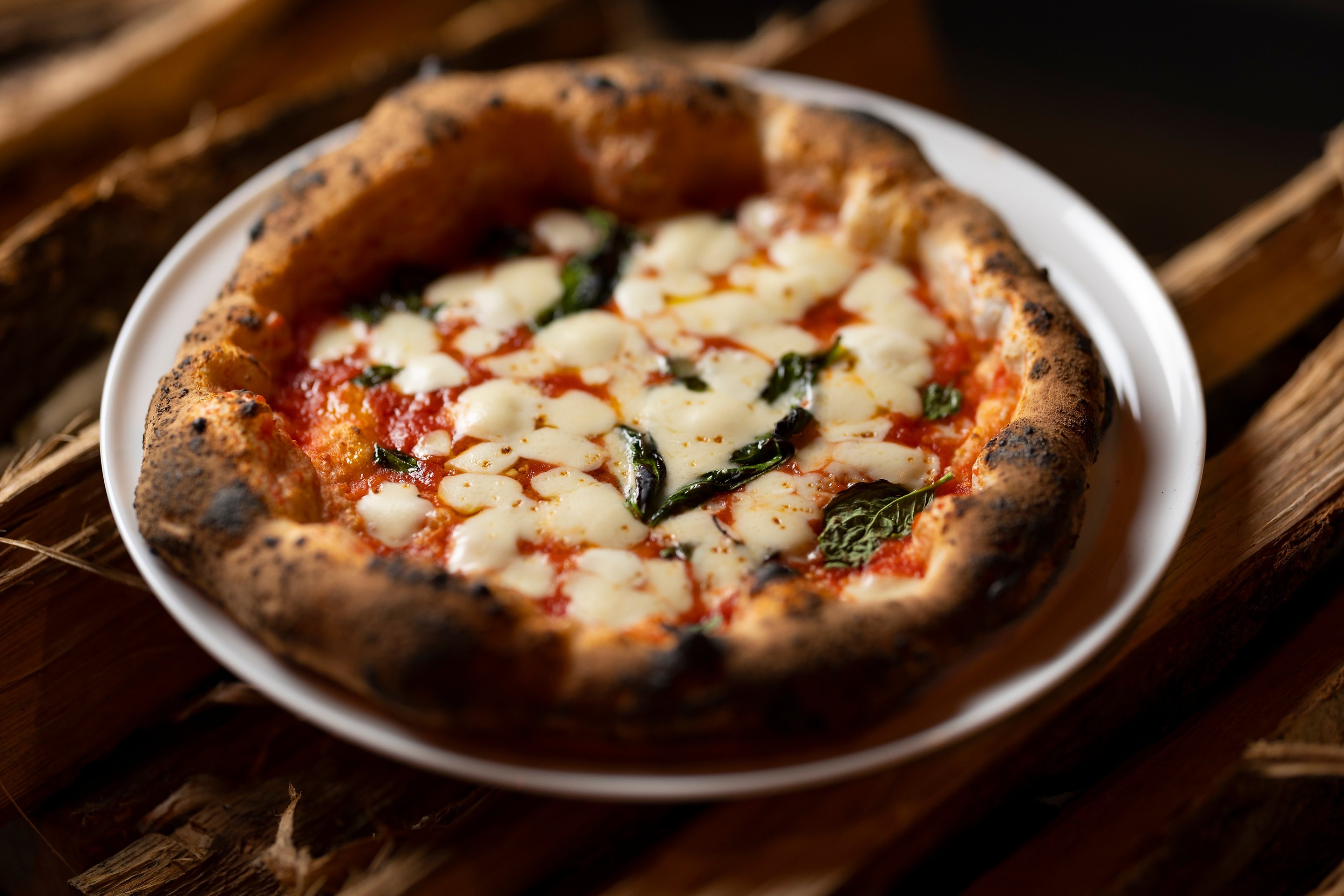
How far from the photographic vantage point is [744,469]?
3.20 meters

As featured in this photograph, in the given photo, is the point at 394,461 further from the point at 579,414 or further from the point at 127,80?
the point at 127,80

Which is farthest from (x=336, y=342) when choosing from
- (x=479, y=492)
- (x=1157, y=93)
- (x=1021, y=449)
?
(x=1157, y=93)

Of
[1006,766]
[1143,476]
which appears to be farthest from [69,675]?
[1143,476]

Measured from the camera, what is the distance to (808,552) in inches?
119

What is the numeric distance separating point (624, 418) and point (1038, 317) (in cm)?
128

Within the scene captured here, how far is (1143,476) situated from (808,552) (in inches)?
39.6

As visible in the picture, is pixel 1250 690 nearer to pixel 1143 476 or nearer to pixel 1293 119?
pixel 1143 476

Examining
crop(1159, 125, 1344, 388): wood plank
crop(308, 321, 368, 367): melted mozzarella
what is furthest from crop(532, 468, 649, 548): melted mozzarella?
crop(1159, 125, 1344, 388): wood plank

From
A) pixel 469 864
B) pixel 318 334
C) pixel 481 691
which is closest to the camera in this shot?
pixel 481 691

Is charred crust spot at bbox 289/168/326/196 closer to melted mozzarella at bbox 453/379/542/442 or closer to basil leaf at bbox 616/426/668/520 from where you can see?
melted mozzarella at bbox 453/379/542/442

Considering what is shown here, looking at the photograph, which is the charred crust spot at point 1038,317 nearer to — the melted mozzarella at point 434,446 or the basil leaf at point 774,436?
the basil leaf at point 774,436

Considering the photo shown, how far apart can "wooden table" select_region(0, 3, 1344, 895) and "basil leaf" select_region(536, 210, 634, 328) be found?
1.52m

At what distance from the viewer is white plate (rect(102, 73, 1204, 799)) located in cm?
256

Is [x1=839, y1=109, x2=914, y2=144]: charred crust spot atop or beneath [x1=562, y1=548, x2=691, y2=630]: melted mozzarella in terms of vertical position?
atop
